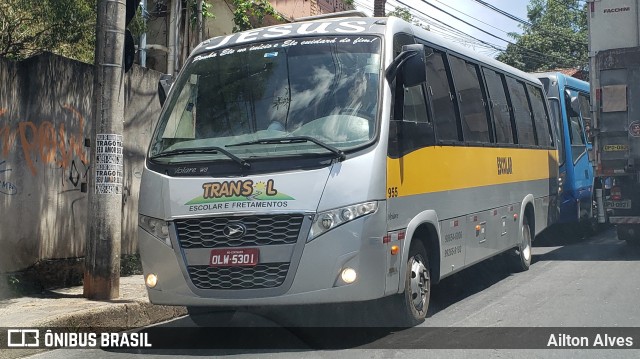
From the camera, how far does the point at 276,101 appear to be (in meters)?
6.83

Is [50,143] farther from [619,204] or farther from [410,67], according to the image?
[619,204]

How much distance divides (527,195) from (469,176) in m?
2.84

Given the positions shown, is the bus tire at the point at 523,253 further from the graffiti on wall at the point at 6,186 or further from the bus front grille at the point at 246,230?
the graffiti on wall at the point at 6,186

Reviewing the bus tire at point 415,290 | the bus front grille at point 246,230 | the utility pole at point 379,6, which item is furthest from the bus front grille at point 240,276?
the utility pole at point 379,6

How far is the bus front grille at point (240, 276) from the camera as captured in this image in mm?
6227

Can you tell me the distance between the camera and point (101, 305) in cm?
773

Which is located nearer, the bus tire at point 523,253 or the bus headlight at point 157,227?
the bus headlight at point 157,227

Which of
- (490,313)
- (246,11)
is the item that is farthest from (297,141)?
(246,11)

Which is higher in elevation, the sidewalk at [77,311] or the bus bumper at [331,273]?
the bus bumper at [331,273]

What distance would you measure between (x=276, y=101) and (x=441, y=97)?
2.11 meters

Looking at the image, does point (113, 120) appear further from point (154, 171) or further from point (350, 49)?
point (350, 49)

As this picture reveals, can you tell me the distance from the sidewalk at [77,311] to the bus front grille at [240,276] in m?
1.44

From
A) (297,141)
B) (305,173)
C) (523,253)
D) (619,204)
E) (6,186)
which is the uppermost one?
(297,141)

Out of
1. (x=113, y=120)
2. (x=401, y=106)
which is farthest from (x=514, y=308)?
(x=113, y=120)
